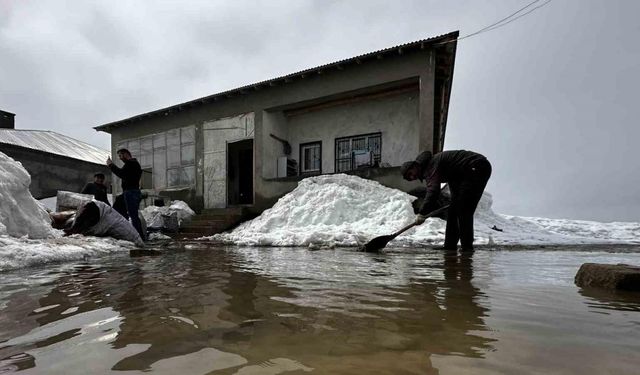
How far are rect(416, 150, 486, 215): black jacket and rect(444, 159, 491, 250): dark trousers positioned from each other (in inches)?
2.9

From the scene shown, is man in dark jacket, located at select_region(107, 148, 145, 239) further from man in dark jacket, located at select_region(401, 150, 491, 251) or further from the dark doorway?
the dark doorway

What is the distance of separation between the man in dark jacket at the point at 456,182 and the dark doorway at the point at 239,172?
917 cm

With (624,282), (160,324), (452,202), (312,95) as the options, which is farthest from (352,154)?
(160,324)

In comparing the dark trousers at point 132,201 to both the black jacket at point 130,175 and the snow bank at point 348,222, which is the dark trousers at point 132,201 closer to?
the black jacket at point 130,175

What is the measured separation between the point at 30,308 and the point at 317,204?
25.7ft

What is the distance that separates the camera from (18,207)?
422 centimetres

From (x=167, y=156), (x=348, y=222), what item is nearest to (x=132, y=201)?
(x=348, y=222)

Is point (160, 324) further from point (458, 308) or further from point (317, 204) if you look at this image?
point (317, 204)

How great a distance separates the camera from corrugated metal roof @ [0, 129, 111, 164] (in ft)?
67.4

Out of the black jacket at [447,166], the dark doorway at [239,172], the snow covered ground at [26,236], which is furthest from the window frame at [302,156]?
the snow covered ground at [26,236]

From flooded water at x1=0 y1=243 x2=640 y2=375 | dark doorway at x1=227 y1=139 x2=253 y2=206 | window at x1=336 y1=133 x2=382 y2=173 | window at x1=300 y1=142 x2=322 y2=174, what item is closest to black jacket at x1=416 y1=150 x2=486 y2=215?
flooded water at x1=0 y1=243 x2=640 y2=375

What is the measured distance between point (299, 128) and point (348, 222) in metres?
5.88

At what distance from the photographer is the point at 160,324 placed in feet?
4.20

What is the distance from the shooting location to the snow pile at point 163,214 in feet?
36.1
